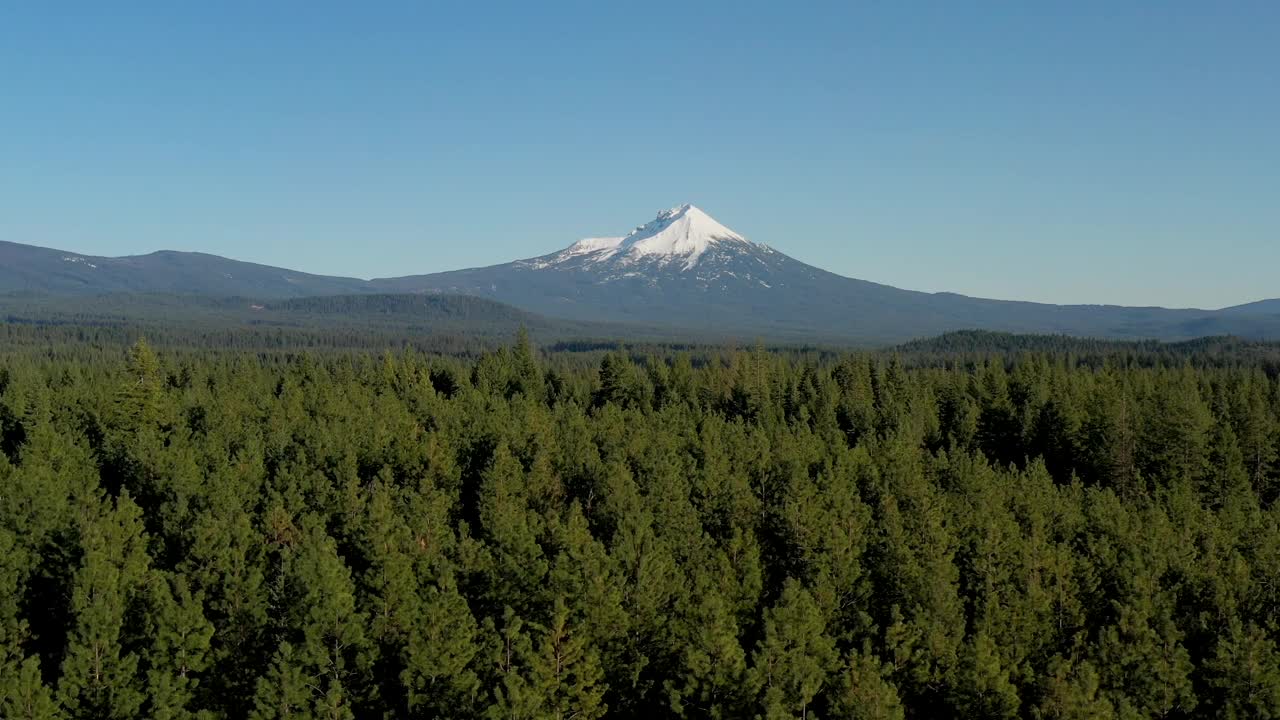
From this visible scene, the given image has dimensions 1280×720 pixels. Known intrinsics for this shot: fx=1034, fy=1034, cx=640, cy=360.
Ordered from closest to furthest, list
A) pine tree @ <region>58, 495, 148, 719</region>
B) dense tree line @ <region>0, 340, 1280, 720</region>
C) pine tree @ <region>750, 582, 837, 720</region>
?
pine tree @ <region>750, 582, 837, 720</region>
pine tree @ <region>58, 495, 148, 719</region>
dense tree line @ <region>0, 340, 1280, 720</region>

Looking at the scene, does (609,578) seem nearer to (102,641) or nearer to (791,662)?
(791,662)

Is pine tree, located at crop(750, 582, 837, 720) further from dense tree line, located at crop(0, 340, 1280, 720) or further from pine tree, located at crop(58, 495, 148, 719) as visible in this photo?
pine tree, located at crop(58, 495, 148, 719)

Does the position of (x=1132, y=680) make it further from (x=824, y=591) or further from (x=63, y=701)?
(x=63, y=701)

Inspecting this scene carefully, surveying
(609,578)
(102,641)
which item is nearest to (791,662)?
(609,578)

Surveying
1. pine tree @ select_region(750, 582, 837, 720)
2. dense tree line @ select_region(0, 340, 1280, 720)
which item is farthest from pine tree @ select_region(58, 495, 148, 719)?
pine tree @ select_region(750, 582, 837, 720)

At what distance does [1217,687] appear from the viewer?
132ft

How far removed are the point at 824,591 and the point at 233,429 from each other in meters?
53.2

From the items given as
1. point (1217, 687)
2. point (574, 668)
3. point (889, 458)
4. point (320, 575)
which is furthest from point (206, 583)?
point (889, 458)

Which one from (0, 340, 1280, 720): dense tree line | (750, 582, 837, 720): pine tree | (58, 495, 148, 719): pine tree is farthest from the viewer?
(0, 340, 1280, 720): dense tree line

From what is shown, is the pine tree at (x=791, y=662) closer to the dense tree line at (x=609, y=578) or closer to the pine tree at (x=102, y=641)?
the dense tree line at (x=609, y=578)

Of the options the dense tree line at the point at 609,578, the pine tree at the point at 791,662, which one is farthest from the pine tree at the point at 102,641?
the pine tree at the point at 791,662

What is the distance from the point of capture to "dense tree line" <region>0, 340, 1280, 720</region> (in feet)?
125

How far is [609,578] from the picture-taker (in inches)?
1751

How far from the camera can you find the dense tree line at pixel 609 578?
1502 inches
